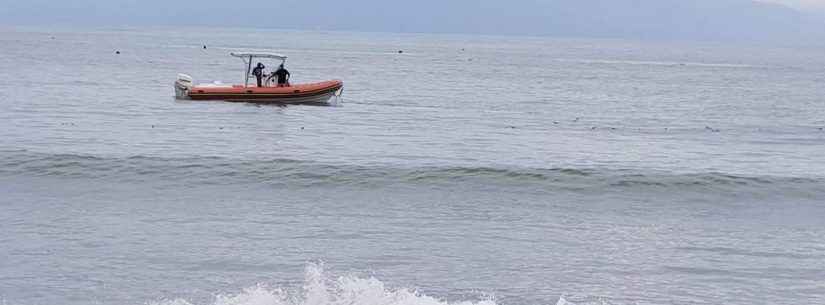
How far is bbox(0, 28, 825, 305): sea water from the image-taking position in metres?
13.6

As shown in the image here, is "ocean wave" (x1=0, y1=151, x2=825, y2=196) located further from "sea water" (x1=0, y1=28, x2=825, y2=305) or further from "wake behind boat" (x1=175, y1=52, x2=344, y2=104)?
"wake behind boat" (x1=175, y1=52, x2=344, y2=104)

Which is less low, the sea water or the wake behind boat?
the wake behind boat

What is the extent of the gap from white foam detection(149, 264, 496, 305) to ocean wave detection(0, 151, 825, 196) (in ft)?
31.7

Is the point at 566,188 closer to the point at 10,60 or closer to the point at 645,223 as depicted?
the point at 645,223

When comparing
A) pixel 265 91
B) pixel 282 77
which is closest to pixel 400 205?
pixel 265 91

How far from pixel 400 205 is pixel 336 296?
7713 mm

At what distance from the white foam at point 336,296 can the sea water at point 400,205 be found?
0.11 ft

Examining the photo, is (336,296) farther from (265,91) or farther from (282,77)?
(282,77)

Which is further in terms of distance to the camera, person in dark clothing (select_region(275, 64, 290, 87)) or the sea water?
person in dark clothing (select_region(275, 64, 290, 87))

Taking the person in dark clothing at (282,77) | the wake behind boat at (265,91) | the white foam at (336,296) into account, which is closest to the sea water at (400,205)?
the white foam at (336,296)

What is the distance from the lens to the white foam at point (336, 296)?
11992 millimetres

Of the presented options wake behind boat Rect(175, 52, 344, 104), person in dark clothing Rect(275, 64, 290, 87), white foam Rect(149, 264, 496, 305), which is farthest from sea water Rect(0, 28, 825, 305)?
person in dark clothing Rect(275, 64, 290, 87)

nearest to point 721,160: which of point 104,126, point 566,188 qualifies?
point 566,188

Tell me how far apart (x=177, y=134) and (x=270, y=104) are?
435 inches
